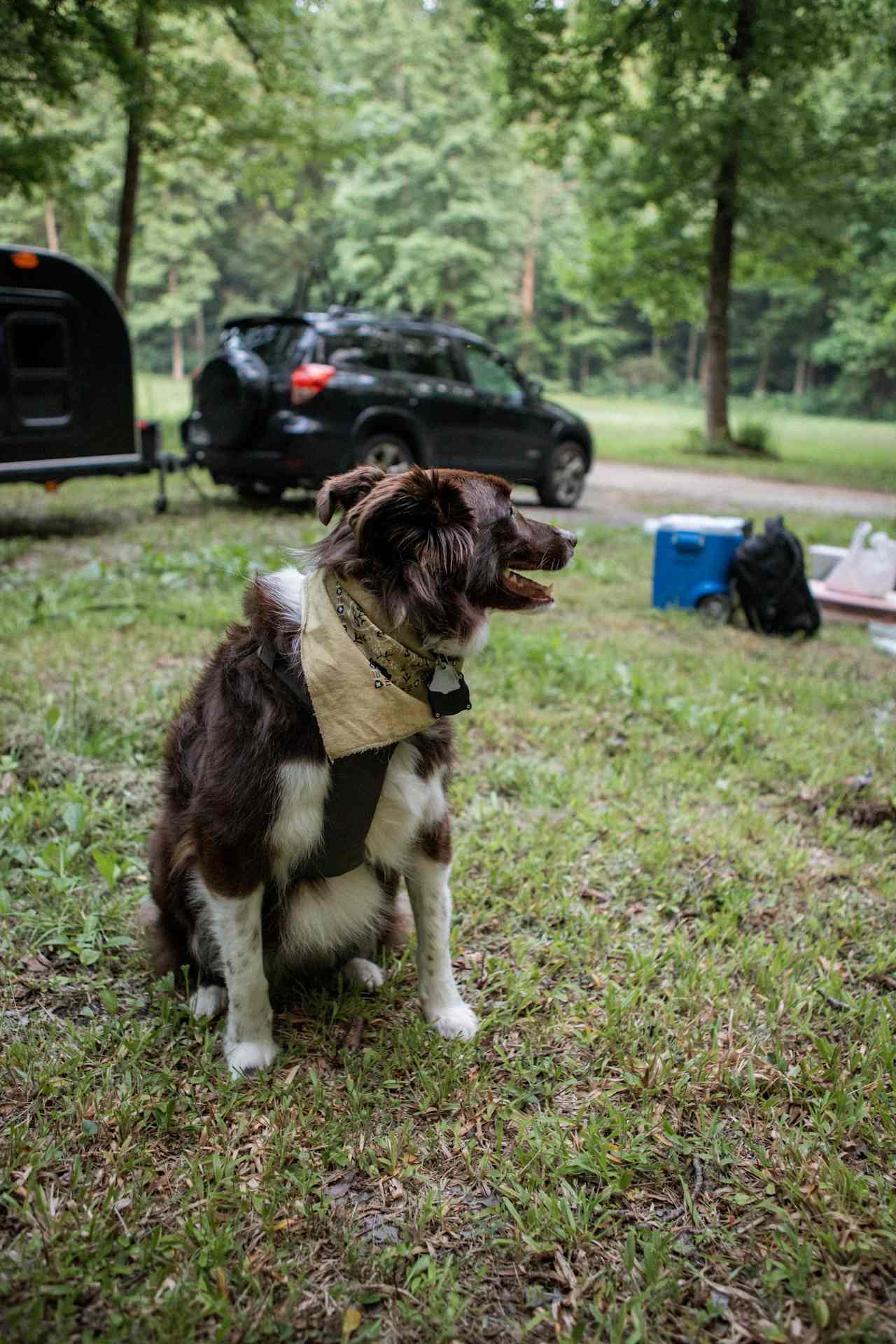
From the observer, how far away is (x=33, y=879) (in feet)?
9.55

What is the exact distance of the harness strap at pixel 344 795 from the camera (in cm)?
206

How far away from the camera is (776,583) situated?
6039 millimetres

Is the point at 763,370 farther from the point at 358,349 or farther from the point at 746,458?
the point at 358,349

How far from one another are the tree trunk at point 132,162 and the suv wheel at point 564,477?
5275 millimetres

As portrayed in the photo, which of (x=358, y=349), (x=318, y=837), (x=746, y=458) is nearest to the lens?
(x=318, y=837)

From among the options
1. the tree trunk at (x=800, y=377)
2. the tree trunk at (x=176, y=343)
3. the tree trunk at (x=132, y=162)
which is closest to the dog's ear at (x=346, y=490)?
the tree trunk at (x=132, y=162)

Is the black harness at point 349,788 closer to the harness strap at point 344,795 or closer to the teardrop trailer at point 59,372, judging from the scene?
the harness strap at point 344,795

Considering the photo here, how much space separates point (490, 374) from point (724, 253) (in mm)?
10061

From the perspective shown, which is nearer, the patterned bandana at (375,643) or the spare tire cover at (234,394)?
the patterned bandana at (375,643)

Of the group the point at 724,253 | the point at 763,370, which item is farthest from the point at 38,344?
the point at 763,370

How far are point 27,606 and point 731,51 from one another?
678 inches

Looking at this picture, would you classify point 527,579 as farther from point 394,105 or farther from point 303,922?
point 394,105

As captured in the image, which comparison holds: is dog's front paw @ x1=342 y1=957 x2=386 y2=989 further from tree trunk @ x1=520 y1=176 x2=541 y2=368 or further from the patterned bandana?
tree trunk @ x1=520 y1=176 x2=541 y2=368

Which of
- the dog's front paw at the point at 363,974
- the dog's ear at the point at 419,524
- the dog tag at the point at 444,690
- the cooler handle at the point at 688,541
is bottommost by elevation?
the dog's front paw at the point at 363,974
